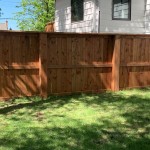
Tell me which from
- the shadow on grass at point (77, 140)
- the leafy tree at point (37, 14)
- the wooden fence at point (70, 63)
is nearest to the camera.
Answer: the shadow on grass at point (77, 140)

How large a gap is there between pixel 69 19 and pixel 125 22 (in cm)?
306

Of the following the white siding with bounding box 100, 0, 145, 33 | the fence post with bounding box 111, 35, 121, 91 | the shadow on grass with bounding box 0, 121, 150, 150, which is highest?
the white siding with bounding box 100, 0, 145, 33

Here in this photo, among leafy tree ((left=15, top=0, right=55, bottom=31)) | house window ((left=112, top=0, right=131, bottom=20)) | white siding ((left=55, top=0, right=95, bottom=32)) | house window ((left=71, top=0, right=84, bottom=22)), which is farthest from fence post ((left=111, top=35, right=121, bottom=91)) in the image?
leafy tree ((left=15, top=0, right=55, bottom=31))

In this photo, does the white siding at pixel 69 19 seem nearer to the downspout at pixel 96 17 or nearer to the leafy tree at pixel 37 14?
the downspout at pixel 96 17

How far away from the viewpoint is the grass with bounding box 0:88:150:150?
5.35 m

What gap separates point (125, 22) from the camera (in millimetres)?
13734

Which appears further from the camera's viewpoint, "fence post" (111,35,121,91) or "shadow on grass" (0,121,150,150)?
"fence post" (111,35,121,91)

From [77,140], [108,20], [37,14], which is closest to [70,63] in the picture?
[77,140]

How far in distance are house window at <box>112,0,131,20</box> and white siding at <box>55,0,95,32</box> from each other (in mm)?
913

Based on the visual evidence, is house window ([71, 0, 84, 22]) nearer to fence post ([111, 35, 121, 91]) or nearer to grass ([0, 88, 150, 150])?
fence post ([111, 35, 121, 91])

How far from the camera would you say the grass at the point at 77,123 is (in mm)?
5348

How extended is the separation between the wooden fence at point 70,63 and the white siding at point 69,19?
3564 millimetres

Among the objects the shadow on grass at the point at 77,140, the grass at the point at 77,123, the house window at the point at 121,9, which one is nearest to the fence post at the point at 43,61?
→ the grass at the point at 77,123

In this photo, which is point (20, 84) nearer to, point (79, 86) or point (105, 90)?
point (79, 86)
